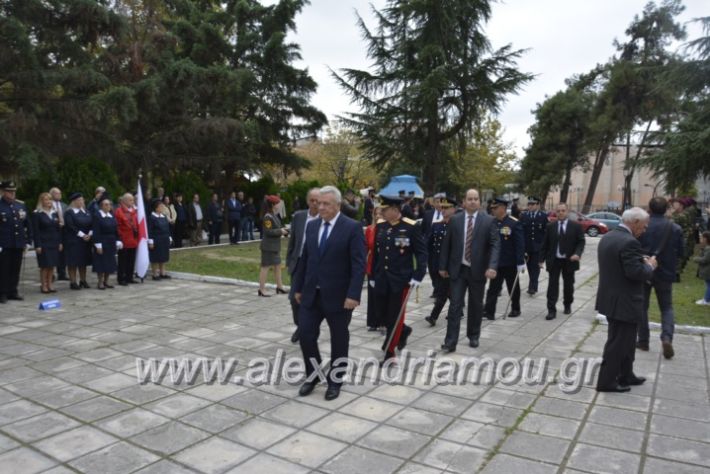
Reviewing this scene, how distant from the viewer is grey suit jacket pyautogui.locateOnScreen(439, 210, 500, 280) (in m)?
6.34

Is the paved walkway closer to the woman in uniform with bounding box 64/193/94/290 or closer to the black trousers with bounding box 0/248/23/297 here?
the black trousers with bounding box 0/248/23/297

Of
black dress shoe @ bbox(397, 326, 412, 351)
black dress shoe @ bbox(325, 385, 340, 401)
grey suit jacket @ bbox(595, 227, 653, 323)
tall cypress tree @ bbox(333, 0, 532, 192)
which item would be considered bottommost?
black dress shoe @ bbox(325, 385, 340, 401)

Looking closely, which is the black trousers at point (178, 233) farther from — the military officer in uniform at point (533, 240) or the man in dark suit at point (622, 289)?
the man in dark suit at point (622, 289)

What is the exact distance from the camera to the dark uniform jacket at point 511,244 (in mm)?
8305

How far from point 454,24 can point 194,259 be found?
1339 cm

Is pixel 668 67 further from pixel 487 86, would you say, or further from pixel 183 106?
pixel 183 106

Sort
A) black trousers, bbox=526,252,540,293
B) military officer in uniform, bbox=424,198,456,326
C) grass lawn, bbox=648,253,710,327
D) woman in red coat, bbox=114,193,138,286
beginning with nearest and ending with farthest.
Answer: grass lawn, bbox=648,253,710,327, military officer in uniform, bbox=424,198,456,326, black trousers, bbox=526,252,540,293, woman in red coat, bbox=114,193,138,286

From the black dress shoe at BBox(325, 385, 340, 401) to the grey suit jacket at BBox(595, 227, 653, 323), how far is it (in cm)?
260

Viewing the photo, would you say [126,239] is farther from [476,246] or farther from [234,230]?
[234,230]

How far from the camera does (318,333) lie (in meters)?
4.82

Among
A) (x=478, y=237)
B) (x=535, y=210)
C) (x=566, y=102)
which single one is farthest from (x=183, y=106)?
(x=566, y=102)

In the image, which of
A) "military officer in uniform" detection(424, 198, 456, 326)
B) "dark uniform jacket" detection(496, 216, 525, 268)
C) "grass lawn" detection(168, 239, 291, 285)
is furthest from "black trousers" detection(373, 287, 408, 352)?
"grass lawn" detection(168, 239, 291, 285)

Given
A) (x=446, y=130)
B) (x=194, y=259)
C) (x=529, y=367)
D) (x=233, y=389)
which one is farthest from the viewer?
(x=446, y=130)

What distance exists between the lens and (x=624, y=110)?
116 ft
